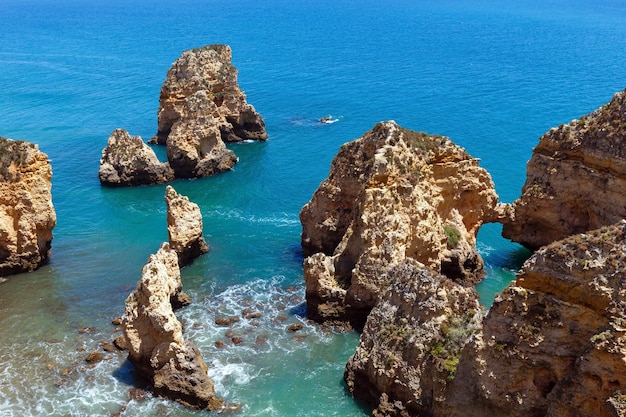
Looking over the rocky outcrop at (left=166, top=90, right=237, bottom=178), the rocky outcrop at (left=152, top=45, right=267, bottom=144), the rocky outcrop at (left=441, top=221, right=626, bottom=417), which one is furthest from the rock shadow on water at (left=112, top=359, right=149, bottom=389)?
the rocky outcrop at (left=152, top=45, right=267, bottom=144)

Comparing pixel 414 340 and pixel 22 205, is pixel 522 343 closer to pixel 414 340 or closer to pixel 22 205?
pixel 414 340

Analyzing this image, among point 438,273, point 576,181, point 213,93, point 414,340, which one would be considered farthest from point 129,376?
point 213,93

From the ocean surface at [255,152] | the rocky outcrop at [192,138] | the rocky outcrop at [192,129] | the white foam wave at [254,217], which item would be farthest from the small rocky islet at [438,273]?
the rocky outcrop at [192,138]

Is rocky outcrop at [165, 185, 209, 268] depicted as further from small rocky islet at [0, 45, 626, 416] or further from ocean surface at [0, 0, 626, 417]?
ocean surface at [0, 0, 626, 417]

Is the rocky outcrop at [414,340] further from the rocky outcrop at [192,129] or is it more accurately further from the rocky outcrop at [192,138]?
the rocky outcrop at [192,129]

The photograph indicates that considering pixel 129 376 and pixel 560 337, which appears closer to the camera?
pixel 560 337

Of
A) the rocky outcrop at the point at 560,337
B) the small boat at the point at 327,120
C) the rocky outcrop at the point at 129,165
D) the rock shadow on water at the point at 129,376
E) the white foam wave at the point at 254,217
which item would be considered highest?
the rocky outcrop at the point at 560,337
